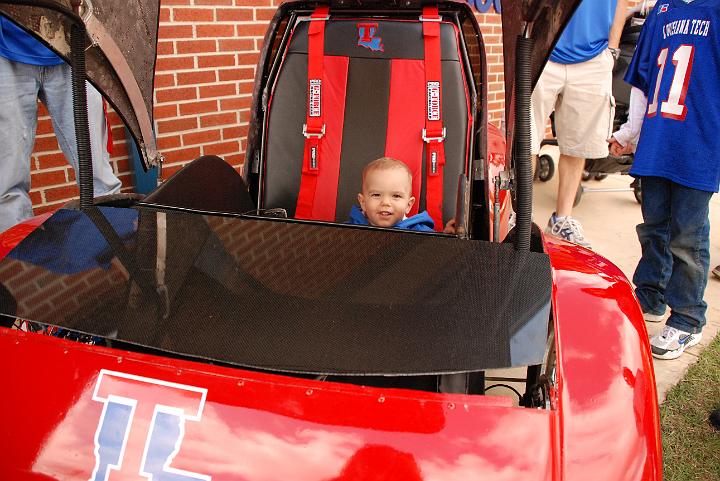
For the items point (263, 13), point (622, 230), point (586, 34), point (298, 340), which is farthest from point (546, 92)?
point (298, 340)

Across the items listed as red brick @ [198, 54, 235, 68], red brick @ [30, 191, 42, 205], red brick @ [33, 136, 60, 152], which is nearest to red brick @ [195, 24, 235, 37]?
red brick @ [198, 54, 235, 68]

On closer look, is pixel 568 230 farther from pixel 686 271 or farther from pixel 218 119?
pixel 218 119

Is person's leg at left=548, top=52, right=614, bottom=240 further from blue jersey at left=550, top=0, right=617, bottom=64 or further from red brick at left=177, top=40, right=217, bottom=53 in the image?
red brick at left=177, top=40, right=217, bottom=53

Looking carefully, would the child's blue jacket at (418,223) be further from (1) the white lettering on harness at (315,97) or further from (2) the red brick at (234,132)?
(2) the red brick at (234,132)

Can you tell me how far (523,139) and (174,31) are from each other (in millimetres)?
2743

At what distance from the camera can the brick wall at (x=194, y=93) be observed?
11.3ft

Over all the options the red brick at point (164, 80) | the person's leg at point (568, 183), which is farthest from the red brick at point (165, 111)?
the person's leg at point (568, 183)

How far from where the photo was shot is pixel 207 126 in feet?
13.3

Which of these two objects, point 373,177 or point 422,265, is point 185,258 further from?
point 373,177

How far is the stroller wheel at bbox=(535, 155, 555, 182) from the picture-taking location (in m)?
→ 5.62

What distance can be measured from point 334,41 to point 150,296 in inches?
59.6

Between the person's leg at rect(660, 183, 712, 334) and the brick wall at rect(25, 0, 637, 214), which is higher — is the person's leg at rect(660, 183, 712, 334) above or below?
below

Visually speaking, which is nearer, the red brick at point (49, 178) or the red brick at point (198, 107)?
the red brick at point (49, 178)

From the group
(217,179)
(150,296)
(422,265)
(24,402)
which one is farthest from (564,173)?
(24,402)
